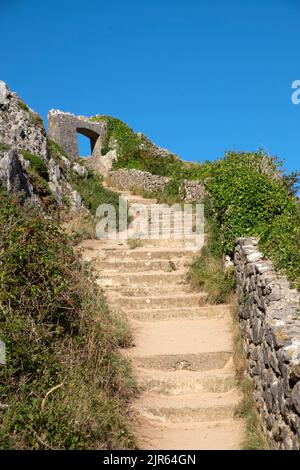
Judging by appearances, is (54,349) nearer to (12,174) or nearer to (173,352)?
(173,352)

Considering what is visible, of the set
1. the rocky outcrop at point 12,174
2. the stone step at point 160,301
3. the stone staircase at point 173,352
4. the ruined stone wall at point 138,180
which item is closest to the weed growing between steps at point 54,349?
the stone staircase at point 173,352

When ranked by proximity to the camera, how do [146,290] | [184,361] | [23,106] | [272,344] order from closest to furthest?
[272,344]
[184,361]
[146,290]
[23,106]

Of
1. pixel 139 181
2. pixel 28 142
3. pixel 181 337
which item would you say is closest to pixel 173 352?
pixel 181 337

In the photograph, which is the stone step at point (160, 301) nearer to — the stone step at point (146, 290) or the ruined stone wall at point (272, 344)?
the stone step at point (146, 290)

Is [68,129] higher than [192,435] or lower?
higher

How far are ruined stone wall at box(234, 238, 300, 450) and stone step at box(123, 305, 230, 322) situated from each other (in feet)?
3.13

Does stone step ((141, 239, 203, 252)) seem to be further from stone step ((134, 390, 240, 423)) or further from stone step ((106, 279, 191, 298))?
stone step ((134, 390, 240, 423))

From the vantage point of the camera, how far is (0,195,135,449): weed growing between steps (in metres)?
4.19

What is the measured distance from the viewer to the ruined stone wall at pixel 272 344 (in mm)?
4039

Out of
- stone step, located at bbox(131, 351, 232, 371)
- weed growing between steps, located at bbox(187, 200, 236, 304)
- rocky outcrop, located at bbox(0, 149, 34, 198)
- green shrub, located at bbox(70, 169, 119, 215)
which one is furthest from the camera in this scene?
green shrub, located at bbox(70, 169, 119, 215)

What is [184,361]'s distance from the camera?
6.76m

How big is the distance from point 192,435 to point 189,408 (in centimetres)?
52

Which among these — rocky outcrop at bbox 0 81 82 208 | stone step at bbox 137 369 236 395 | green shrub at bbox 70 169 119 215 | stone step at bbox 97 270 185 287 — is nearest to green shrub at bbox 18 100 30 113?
rocky outcrop at bbox 0 81 82 208

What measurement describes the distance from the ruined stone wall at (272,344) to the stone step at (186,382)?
40cm
